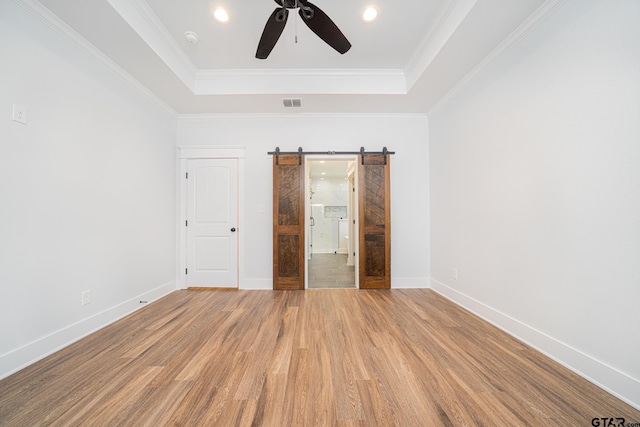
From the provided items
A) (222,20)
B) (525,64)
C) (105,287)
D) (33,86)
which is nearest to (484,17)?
(525,64)

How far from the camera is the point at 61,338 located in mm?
1963

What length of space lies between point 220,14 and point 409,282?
4.10 metres

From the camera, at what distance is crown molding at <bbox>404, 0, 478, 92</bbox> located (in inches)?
78.7

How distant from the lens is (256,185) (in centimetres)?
373

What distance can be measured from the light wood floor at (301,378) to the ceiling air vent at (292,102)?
9.48 ft

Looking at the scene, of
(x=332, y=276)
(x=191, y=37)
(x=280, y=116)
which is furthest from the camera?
(x=332, y=276)

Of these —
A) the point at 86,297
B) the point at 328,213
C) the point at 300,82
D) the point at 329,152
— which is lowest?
the point at 86,297

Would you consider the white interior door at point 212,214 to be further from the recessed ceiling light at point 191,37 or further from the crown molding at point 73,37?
the recessed ceiling light at point 191,37

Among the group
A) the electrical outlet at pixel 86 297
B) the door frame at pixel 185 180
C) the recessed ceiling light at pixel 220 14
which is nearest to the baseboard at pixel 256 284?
the door frame at pixel 185 180

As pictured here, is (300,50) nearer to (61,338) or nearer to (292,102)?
(292,102)

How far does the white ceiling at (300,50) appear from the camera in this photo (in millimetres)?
1979

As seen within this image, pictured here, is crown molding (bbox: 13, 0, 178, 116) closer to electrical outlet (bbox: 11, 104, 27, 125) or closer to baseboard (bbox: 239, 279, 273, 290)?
electrical outlet (bbox: 11, 104, 27, 125)

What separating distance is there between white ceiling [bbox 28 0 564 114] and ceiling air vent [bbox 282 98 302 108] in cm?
13

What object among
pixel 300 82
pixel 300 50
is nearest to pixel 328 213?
pixel 300 82
